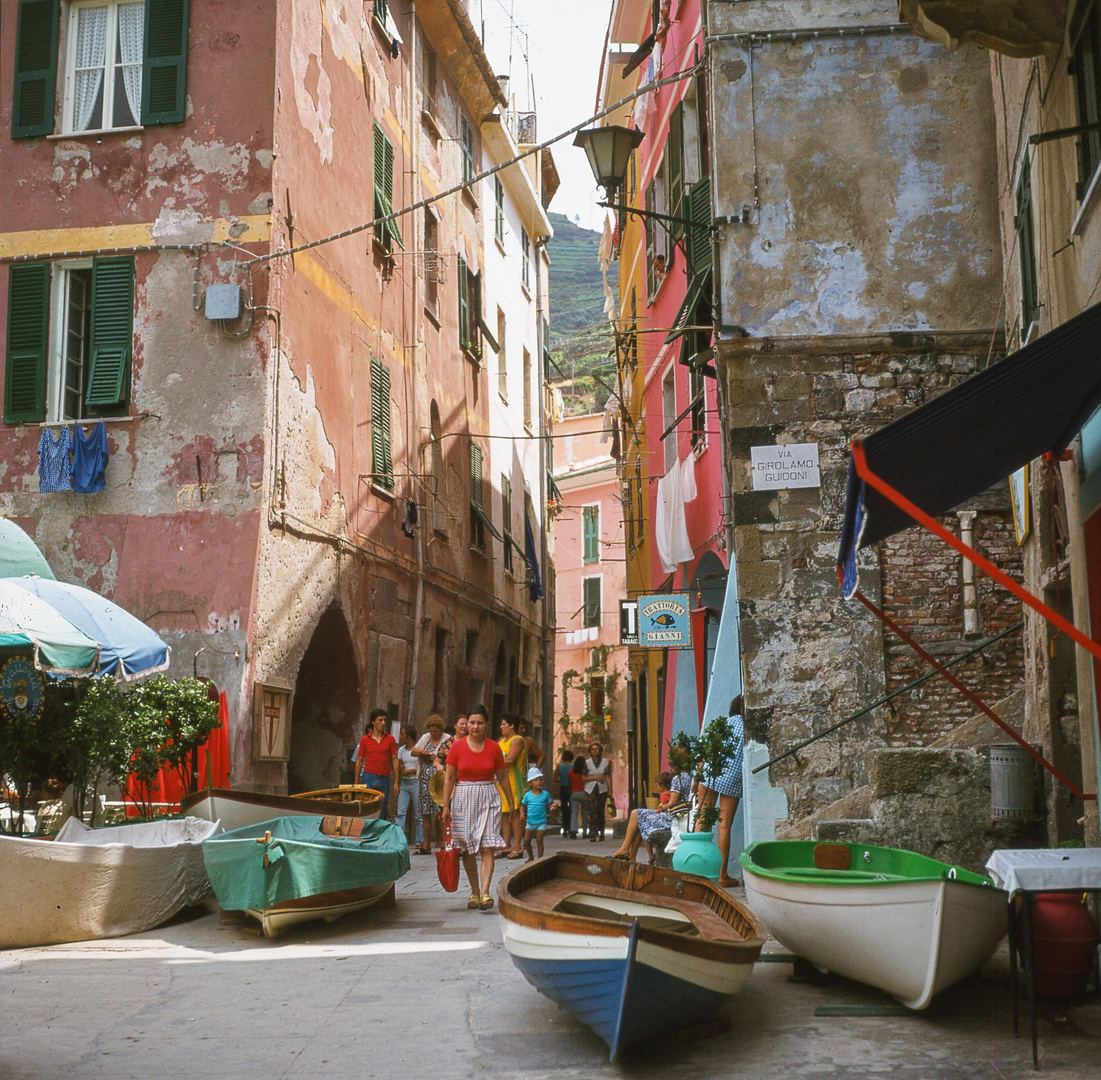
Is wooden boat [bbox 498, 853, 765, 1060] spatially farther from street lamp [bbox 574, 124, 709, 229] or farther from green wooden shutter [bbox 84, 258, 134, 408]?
green wooden shutter [bbox 84, 258, 134, 408]

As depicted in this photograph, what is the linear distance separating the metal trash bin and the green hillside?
50978 millimetres

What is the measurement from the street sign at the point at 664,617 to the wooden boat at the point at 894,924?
8490 millimetres

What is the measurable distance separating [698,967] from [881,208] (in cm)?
823

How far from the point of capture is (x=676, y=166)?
17328 millimetres

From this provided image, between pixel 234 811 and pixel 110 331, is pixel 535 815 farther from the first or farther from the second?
pixel 110 331

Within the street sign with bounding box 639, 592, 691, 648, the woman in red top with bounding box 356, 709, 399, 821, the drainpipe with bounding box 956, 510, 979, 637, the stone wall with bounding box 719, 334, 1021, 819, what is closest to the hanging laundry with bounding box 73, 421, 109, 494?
the woman in red top with bounding box 356, 709, 399, 821

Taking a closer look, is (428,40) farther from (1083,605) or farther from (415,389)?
(1083,605)

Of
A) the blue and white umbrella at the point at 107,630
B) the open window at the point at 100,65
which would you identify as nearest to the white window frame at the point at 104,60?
the open window at the point at 100,65

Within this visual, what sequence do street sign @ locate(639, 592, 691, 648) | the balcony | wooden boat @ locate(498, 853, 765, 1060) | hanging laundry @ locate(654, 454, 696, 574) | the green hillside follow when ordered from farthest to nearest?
the green hillside, hanging laundry @ locate(654, 454, 696, 574), street sign @ locate(639, 592, 691, 648), the balcony, wooden boat @ locate(498, 853, 765, 1060)

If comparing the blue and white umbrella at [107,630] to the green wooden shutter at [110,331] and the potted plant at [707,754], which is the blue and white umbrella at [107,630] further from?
the potted plant at [707,754]

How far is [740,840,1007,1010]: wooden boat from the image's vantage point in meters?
6.09

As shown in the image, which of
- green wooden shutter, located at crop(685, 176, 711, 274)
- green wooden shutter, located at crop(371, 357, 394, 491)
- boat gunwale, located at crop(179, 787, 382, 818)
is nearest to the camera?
boat gunwale, located at crop(179, 787, 382, 818)

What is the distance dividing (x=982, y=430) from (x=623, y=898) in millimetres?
3245

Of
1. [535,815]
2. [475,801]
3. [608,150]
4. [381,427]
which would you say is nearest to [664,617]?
[535,815]
